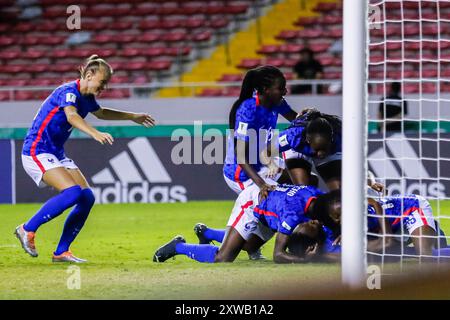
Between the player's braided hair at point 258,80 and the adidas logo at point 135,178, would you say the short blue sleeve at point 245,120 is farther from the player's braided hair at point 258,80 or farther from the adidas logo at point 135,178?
the adidas logo at point 135,178

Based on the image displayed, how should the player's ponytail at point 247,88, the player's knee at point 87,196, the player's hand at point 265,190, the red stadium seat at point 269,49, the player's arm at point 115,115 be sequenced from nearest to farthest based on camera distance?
the player's hand at point 265,190 < the player's knee at point 87,196 < the player's ponytail at point 247,88 < the player's arm at point 115,115 < the red stadium seat at point 269,49

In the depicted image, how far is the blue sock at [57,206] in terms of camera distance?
25.8 ft

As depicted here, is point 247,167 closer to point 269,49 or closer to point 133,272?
point 133,272

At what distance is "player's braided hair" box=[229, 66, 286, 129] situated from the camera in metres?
8.16

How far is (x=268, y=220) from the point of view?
7.50 metres

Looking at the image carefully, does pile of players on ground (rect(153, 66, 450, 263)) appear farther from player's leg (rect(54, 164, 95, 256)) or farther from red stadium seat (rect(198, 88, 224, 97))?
red stadium seat (rect(198, 88, 224, 97))

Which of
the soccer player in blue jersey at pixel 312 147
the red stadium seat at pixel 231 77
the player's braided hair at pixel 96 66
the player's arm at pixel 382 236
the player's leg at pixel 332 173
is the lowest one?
the player's arm at pixel 382 236

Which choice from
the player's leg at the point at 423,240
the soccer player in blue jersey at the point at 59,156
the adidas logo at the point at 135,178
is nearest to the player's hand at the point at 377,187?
the player's leg at the point at 423,240

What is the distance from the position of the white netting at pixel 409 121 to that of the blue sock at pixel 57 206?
222 centimetres

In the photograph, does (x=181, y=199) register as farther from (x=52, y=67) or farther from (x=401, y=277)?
(x=401, y=277)

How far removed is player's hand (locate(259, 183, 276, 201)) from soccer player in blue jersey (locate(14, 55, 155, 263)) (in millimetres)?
1329

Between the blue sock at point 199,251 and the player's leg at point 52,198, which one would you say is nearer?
the blue sock at point 199,251

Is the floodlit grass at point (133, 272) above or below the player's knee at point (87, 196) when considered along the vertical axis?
below
